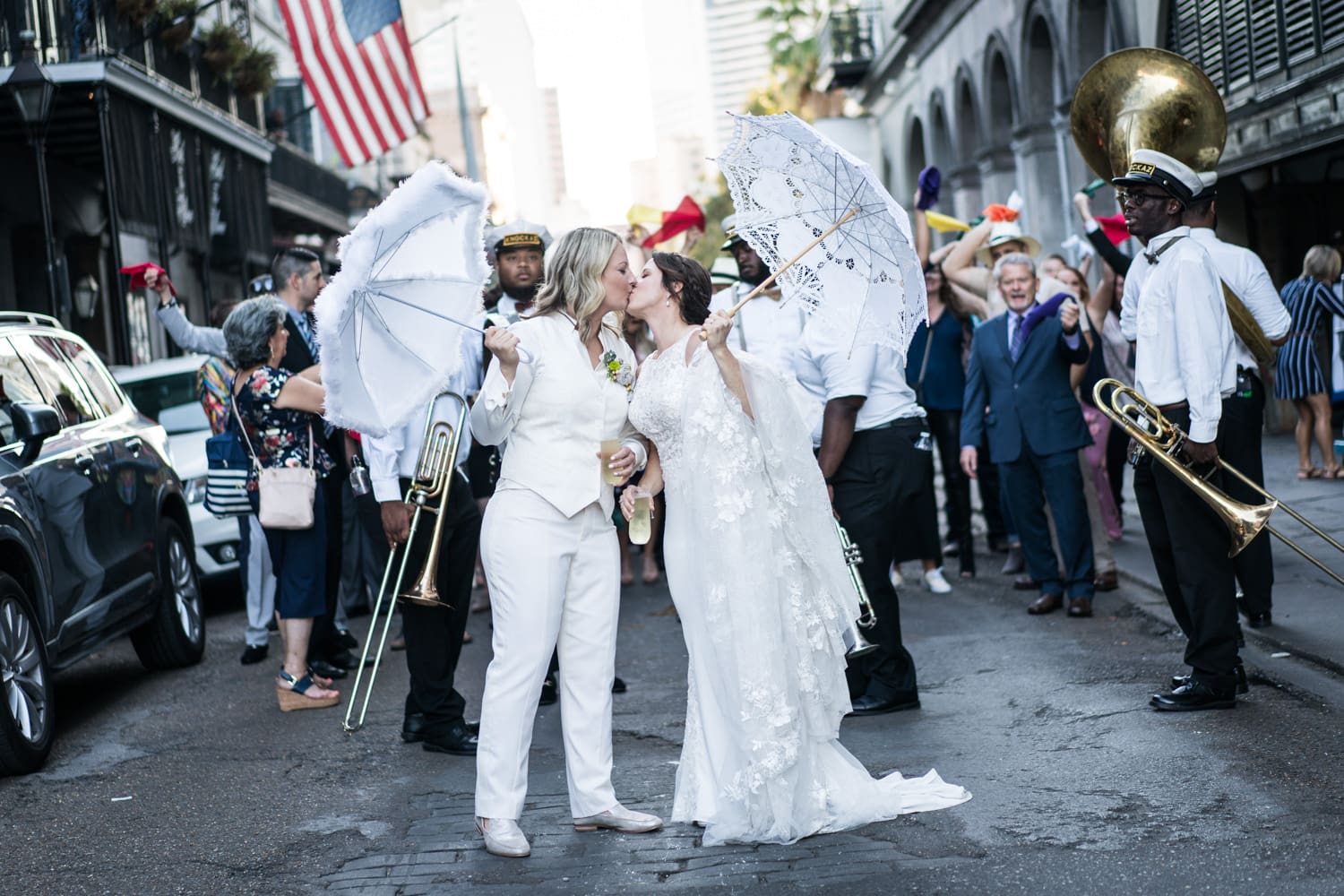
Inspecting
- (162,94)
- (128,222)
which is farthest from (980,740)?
(162,94)

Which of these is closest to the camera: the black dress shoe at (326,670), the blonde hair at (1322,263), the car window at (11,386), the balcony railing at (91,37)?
the car window at (11,386)

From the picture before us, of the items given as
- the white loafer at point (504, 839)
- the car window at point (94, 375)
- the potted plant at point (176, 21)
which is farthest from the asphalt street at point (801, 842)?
the potted plant at point (176, 21)

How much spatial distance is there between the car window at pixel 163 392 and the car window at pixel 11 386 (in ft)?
14.9

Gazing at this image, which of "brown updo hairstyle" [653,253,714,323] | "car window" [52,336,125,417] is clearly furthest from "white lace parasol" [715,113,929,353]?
"car window" [52,336,125,417]

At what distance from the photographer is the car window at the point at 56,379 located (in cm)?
837

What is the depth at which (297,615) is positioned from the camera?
315 inches

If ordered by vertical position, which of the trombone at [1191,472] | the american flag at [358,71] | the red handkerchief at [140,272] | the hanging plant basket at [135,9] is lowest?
the trombone at [1191,472]

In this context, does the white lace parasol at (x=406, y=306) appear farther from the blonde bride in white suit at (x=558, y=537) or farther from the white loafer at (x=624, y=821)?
the white loafer at (x=624, y=821)

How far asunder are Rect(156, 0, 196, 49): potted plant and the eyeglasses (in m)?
17.3

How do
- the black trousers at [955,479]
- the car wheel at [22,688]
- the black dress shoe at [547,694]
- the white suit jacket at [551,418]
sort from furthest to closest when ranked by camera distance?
1. the black trousers at [955,479]
2. the black dress shoe at [547,694]
3. the car wheel at [22,688]
4. the white suit jacket at [551,418]

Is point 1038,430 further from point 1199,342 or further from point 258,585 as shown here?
point 258,585

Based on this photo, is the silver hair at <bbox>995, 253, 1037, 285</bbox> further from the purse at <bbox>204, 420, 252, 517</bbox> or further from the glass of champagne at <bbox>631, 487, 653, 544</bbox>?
the glass of champagne at <bbox>631, 487, 653, 544</bbox>

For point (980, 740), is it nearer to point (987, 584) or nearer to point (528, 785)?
point (528, 785)

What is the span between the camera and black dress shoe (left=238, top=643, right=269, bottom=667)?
952 centimetres
